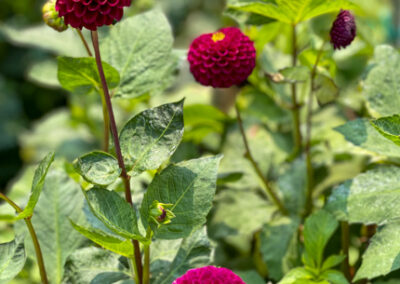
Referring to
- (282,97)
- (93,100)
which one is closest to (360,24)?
(282,97)

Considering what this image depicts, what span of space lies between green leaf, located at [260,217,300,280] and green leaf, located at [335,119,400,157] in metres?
0.15

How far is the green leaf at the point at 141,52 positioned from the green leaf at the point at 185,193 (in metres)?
0.17

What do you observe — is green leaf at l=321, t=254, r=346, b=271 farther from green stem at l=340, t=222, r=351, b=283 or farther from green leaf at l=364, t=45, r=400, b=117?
green leaf at l=364, t=45, r=400, b=117

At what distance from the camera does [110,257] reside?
0.61m

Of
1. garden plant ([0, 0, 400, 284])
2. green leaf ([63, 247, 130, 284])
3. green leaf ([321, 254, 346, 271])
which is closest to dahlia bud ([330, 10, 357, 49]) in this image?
garden plant ([0, 0, 400, 284])

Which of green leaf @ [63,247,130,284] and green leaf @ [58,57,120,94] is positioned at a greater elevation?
green leaf @ [58,57,120,94]

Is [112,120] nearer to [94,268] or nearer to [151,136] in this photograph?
[151,136]

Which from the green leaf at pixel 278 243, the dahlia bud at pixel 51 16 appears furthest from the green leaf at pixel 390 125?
the dahlia bud at pixel 51 16

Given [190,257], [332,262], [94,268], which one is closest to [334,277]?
[332,262]

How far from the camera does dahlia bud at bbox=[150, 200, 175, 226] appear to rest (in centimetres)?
49

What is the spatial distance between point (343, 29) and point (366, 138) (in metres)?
0.13

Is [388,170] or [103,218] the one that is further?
[388,170]

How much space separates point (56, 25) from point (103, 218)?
231 millimetres

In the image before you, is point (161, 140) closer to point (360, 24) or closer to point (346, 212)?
point (346, 212)
